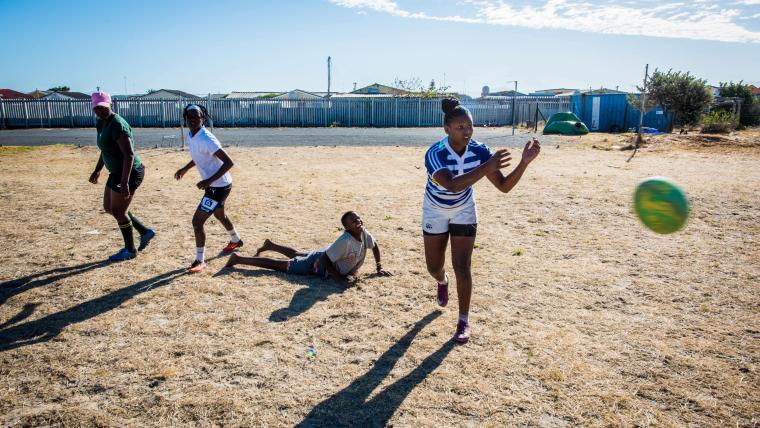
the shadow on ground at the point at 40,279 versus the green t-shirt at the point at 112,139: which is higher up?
the green t-shirt at the point at 112,139

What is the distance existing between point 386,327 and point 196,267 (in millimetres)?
2637

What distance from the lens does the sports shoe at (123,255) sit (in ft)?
20.6

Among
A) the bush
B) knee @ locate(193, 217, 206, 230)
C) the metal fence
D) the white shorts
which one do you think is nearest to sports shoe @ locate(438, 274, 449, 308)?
the white shorts

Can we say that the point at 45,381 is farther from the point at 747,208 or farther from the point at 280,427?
the point at 747,208

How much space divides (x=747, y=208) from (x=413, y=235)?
6478 mm

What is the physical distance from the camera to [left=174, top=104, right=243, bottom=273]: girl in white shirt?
5.77m

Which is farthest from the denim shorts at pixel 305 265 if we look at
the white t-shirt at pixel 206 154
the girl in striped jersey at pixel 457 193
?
the girl in striped jersey at pixel 457 193

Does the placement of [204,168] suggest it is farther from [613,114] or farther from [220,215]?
[613,114]

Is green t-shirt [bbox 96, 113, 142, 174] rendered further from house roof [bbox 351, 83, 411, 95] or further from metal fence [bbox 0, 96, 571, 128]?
house roof [bbox 351, 83, 411, 95]

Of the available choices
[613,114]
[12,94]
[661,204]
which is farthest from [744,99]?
[12,94]

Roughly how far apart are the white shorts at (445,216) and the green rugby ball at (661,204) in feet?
7.64

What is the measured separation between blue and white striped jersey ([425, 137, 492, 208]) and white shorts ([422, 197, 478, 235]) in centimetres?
4

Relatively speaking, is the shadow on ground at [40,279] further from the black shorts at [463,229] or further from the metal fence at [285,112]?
the metal fence at [285,112]

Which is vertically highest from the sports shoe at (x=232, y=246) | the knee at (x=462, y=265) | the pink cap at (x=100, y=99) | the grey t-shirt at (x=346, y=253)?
the pink cap at (x=100, y=99)
